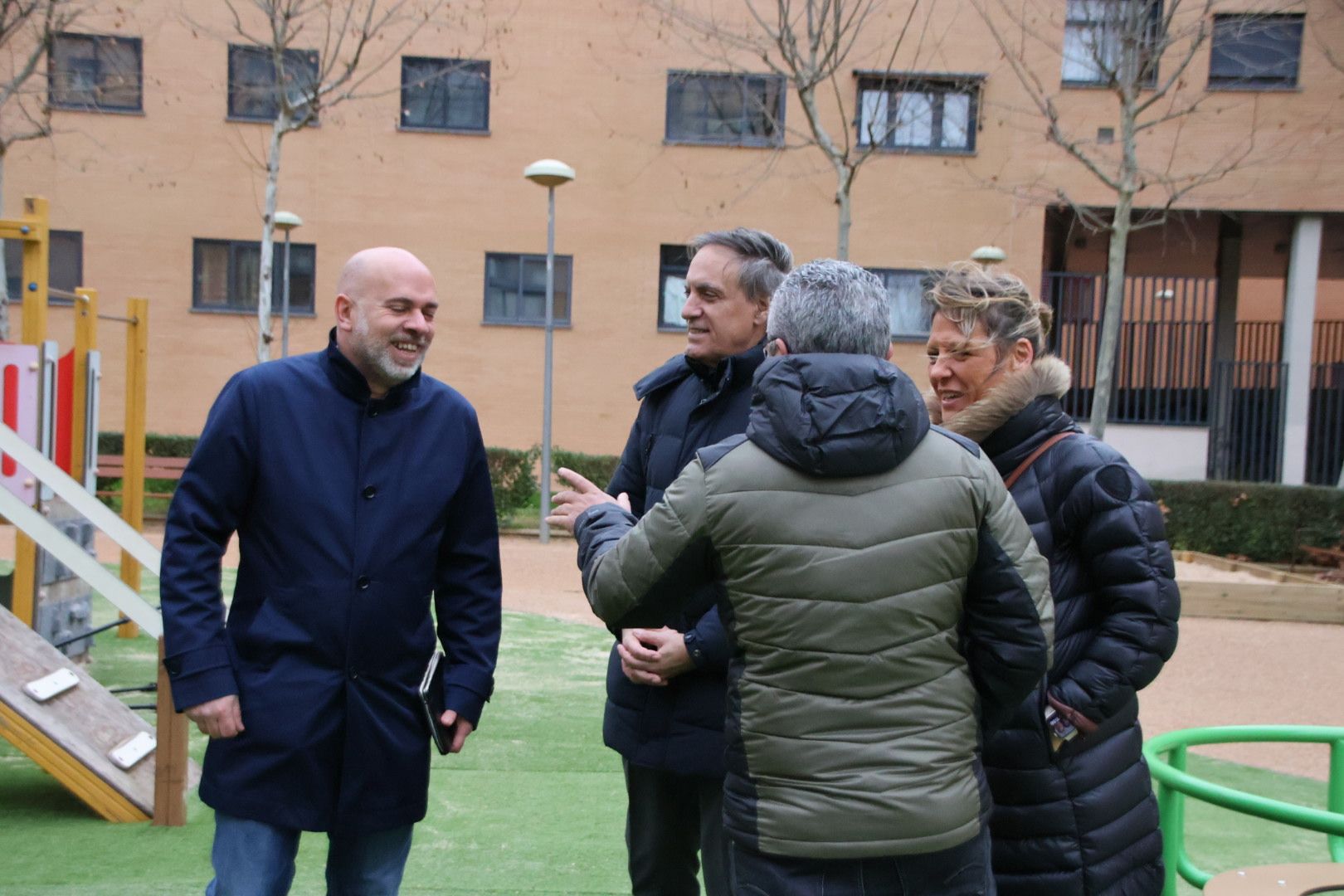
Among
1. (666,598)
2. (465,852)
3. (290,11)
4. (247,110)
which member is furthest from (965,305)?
(247,110)

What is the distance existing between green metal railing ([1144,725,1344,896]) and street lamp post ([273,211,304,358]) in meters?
17.0

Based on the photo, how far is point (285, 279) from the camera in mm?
18891

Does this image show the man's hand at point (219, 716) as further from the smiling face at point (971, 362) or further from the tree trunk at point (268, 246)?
the tree trunk at point (268, 246)

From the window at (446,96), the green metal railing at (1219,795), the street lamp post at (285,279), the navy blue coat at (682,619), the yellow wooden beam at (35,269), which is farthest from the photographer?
the window at (446,96)

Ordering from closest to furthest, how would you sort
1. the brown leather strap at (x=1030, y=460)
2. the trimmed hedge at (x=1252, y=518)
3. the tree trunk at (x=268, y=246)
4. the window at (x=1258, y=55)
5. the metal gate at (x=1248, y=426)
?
the brown leather strap at (x=1030, y=460)
the trimmed hedge at (x=1252, y=518)
the tree trunk at (x=268, y=246)
the window at (x=1258, y=55)
the metal gate at (x=1248, y=426)

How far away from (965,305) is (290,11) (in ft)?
52.6

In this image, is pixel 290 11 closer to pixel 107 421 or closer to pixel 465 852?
pixel 107 421

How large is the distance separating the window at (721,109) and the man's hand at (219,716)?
1831cm

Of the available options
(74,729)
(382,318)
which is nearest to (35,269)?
(74,729)

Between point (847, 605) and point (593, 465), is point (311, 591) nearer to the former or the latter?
point (847, 605)

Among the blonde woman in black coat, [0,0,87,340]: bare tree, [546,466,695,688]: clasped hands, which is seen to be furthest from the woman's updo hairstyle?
[0,0,87,340]: bare tree

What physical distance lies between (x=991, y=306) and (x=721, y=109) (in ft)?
60.5

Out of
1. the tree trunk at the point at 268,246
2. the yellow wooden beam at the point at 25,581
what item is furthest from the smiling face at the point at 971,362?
the tree trunk at the point at 268,246

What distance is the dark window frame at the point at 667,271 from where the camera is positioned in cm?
2012
